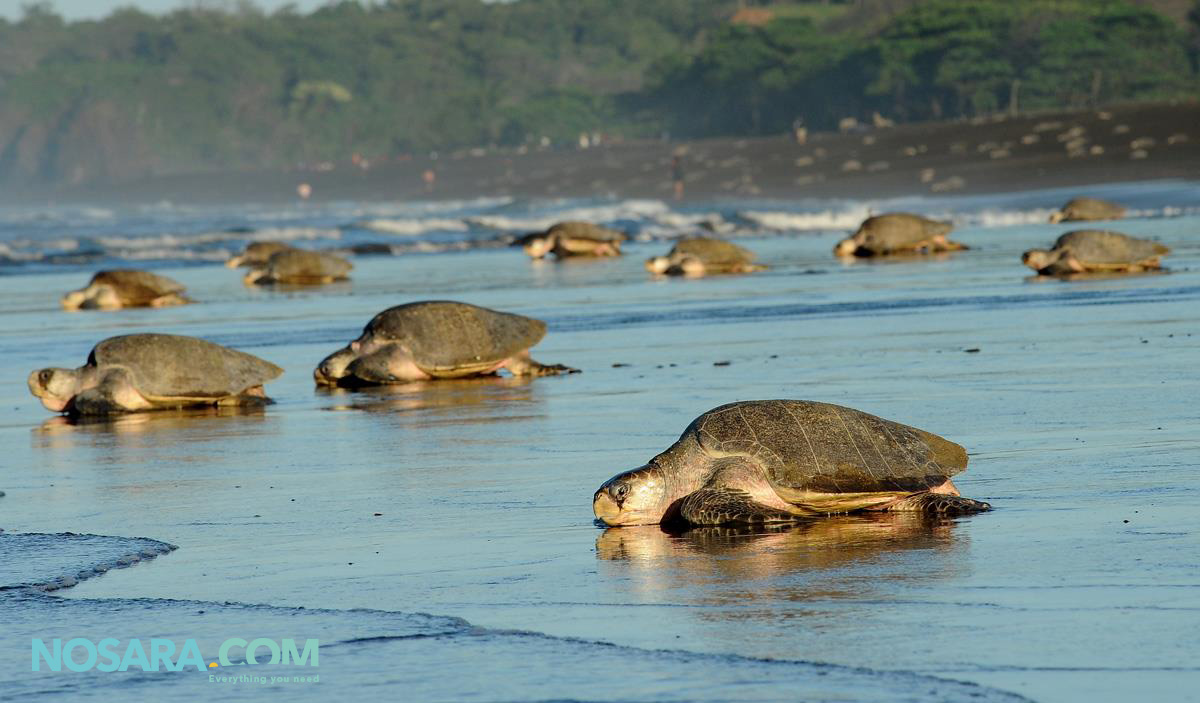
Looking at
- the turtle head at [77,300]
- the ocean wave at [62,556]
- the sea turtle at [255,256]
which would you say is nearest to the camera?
the ocean wave at [62,556]

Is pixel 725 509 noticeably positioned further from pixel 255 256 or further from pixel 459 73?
pixel 459 73

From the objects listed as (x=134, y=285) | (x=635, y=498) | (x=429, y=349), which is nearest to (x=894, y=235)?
(x=134, y=285)

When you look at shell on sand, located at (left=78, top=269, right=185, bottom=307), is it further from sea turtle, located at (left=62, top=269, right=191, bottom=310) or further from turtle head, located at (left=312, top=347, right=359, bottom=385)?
turtle head, located at (left=312, top=347, right=359, bottom=385)

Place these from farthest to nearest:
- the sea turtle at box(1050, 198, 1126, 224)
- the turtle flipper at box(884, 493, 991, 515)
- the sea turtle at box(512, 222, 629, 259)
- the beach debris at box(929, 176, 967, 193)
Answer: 1. the beach debris at box(929, 176, 967, 193)
2. the sea turtle at box(1050, 198, 1126, 224)
3. the sea turtle at box(512, 222, 629, 259)
4. the turtle flipper at box(884, 493, 991, 515)

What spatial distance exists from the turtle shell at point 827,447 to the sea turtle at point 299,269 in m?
19.5

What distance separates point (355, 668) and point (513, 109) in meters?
130

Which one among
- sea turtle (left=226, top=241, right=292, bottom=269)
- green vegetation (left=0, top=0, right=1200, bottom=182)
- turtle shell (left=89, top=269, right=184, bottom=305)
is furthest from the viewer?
green vegetation (left=0, top=0, right=1200, bottom=182)

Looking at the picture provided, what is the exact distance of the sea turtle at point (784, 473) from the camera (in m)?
6.69

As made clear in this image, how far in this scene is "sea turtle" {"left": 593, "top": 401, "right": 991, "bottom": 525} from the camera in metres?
6.69

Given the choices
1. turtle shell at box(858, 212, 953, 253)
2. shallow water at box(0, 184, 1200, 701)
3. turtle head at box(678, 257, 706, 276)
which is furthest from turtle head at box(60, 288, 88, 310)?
turtle shell at box(858, 212, 953, 253)

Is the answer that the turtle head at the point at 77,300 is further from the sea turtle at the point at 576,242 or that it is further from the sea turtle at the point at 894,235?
the sea turtle at the point at 894,235

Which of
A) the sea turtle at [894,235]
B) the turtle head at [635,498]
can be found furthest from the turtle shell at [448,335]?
the sea turtle at [894,235]

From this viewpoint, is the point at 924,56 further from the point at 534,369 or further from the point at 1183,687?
the point at 1183,687

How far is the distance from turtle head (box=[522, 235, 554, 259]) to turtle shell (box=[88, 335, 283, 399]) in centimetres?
1900
